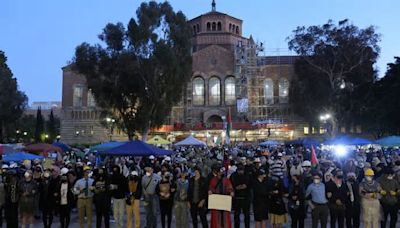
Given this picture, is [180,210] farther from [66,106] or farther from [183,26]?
[66,106]

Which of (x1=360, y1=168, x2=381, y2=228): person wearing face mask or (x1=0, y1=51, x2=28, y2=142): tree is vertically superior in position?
(x1=0, y1=51, x2=28, y2=142): tree

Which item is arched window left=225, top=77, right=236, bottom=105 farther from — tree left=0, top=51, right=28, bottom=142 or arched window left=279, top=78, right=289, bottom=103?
tree left=0, top=51, right=28, bottom=142

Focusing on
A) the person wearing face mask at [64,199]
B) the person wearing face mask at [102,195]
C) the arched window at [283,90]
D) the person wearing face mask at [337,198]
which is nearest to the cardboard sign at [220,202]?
the person wearing face mask at [337,198]

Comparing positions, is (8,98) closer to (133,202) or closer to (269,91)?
(269,91)

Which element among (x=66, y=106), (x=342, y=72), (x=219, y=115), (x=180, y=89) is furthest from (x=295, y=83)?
(x=66, y=106)

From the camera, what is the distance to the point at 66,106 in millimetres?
59562

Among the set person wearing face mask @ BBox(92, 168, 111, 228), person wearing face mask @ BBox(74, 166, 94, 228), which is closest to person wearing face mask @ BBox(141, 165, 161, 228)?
person wearing face mask @ BBox(92, 168, 111, 228)

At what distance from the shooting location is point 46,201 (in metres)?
11.2

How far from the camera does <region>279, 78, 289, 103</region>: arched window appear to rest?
56.0m

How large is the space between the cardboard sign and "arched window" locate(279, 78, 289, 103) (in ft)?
154

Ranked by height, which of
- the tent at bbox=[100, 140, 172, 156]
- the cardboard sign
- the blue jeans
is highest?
the tent at bbox=[100, 140, 172, 156]

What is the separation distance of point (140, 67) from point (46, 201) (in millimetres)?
25520

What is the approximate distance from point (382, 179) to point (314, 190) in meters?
1.79

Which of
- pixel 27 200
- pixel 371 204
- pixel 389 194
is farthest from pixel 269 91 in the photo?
pixel 27 200
